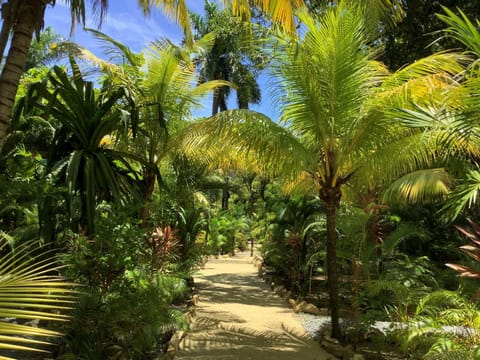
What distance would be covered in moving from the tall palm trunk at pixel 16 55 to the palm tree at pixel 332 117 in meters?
2.72

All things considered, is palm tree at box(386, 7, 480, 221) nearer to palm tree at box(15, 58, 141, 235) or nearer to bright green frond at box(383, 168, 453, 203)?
bright green frond at box(383, 168, 453, 203)

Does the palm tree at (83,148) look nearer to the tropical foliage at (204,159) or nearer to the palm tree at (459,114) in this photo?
the tropical foliage at (204,159)

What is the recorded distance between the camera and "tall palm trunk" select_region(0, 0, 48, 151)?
4168mm

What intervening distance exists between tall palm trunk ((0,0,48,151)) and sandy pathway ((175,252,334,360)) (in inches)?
140

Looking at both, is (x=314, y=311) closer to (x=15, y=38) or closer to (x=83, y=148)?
(x=83, y=148)

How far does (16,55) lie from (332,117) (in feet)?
13.6

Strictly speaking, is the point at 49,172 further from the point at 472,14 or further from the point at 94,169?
the point at 472,14

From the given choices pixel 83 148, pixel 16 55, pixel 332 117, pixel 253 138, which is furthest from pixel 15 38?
pixel 332 117

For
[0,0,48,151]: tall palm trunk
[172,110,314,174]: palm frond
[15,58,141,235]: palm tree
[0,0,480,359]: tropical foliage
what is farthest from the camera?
[172,110,314,174]: palm frond

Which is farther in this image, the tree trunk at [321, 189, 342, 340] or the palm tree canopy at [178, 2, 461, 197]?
the tree trunk at [321, 189, 342, 340]

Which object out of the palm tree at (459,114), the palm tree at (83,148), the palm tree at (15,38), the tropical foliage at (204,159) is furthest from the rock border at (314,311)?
the palm tree at (15,38)

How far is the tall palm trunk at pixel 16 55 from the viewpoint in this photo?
13.7 ft

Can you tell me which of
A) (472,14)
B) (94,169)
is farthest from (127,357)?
(472,14)

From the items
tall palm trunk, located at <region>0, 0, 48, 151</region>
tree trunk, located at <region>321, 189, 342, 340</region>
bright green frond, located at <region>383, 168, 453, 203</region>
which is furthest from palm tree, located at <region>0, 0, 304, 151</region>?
bright green frond, located at <region>383, 168, 453, 203</region>
